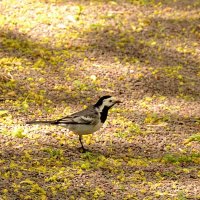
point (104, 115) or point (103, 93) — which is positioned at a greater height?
point (104, 115)

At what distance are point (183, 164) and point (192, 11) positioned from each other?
5886 millimetres

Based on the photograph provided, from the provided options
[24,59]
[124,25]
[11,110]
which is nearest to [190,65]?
[124,25]

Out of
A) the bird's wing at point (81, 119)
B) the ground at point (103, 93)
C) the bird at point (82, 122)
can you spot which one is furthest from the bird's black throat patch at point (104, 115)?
the ground at point (103, 93)

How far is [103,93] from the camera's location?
1105cm

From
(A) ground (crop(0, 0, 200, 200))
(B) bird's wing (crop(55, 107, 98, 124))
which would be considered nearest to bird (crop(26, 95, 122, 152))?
(B) bird's wing (crop(55, 107, 98, 124))

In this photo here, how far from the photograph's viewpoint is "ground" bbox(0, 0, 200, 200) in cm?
816

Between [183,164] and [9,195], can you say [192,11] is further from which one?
[9,195]

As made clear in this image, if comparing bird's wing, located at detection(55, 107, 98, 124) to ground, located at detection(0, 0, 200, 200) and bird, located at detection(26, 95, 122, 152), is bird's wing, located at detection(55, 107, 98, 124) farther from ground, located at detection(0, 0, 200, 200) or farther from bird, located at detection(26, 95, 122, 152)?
ground, located at detection(0, 0, 200, 200)

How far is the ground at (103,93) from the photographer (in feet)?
26.8

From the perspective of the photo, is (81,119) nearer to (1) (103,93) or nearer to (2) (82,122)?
(2) (82,122)

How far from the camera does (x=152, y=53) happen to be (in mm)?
12461

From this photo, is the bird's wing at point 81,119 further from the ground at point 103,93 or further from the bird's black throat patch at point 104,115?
the ground at point 103,93

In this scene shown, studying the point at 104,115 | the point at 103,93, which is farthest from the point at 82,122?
the point at 103,93

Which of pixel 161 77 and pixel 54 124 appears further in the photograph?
pixel 161 77
